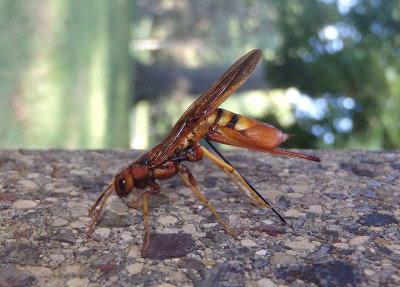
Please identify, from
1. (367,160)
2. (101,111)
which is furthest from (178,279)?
(101,111)

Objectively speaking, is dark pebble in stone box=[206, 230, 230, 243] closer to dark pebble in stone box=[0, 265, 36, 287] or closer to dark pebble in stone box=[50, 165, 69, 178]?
dark pebble in stone box=[0, 265, 36, 287]

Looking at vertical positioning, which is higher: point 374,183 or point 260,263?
point 374,183

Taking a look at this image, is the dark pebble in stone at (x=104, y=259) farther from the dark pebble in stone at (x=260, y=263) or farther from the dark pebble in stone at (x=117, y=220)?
the dark pebble in stone at (x=260, y=263)

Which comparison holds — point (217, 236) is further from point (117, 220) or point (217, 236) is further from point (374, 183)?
point (374, 183)

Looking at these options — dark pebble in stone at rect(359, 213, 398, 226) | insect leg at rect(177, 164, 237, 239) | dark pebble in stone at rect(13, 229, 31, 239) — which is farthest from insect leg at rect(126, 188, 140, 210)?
dark pebble in stone at rect(359, 213, 398, 226)

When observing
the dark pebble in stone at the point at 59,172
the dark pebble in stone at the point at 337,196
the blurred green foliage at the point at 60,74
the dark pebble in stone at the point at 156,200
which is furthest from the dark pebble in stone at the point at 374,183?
the blurred green foliage at the point at 60,74

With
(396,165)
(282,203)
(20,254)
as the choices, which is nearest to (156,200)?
(282,203)

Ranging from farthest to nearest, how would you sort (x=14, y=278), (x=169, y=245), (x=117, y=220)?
1. (x=117, y=220)
2. (x=169, y=245)
3. (x=14, y=278)
